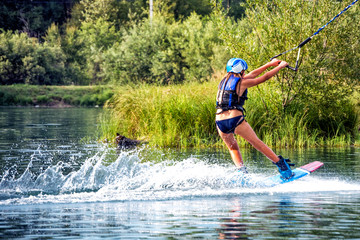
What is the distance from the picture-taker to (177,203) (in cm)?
877

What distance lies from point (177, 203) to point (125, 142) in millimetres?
9085

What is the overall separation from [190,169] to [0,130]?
47.3 ft

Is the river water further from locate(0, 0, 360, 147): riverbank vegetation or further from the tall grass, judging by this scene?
locate(0, 0, 360, 147): riverbank vegetation

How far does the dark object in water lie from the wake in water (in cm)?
575

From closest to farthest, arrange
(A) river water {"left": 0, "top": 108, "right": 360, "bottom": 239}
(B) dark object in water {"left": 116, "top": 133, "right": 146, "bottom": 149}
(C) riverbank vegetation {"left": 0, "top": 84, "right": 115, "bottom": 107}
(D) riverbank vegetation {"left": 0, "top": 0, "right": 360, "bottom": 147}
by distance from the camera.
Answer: (A) river water {"left": 0, "top": 108, "right": 360, "bottom": 239} → (D) riverbank vegetation {"left": 0, "top": 0, "right": 360, "bottom": 147} → (B) dark object in water {"left": 116, "top": 133, "right": 146, "bottom": 149} → (C) riverbank vegetation {"left": 0, "top": 84, "right": 115, "bottom": 107}

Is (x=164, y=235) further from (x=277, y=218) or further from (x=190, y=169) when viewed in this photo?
(x=190, y=169)

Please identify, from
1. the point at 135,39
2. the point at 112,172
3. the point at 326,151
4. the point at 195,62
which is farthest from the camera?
the point at 135,39

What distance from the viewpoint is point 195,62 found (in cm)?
4353

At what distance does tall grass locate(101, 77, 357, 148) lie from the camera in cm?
1745

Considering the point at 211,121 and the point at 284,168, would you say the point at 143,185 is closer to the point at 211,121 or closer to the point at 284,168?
the point at 284,168

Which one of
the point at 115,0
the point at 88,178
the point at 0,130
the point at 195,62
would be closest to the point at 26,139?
the point at 0,130

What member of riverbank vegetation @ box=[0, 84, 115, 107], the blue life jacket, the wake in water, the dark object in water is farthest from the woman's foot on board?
riverbank vegetation @ box=[0, 84, 115, 107]

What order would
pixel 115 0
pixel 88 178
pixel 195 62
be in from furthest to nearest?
pixel 115 0 < pixel 195 62 < pixel 88 178

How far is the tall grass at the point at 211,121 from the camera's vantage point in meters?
17.5
